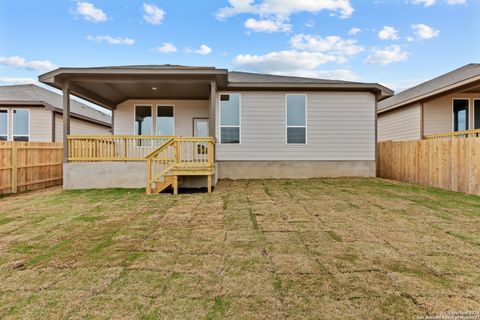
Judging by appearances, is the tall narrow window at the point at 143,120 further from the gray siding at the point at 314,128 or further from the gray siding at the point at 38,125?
the gray siding at the point at 38,125

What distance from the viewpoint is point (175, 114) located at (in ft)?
37.8

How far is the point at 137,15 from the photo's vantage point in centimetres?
1531

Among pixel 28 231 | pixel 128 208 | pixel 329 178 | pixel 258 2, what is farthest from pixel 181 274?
pixel 258 2

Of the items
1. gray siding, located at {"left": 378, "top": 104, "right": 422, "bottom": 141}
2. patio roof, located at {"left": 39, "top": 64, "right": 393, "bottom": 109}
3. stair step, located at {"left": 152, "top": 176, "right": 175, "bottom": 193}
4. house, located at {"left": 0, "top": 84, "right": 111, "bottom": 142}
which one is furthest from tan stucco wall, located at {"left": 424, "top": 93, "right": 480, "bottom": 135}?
house, located at {"left": 0, "top": 84, "right": 111, "bottom": 142}

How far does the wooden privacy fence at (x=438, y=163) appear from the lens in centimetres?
681

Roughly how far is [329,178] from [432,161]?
3195mm

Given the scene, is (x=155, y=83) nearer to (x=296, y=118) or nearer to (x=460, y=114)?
(x=296, y=118)

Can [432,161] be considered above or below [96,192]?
above

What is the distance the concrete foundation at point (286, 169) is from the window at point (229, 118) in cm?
94

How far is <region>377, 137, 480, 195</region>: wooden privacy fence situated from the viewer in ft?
22.3

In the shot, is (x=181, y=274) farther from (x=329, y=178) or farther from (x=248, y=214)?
(x=329, y=178)

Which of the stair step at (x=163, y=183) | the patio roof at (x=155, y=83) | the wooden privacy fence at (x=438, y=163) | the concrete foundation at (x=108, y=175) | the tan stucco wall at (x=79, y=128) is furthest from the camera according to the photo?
the tan stucco wall at (x=79, y=128)

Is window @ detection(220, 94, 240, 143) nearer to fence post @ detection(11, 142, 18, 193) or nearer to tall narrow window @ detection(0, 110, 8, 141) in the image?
fence post @ detection(11, 142, 18, 193)

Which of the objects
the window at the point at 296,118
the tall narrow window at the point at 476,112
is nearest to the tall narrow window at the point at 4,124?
the window at the point at 296,118
